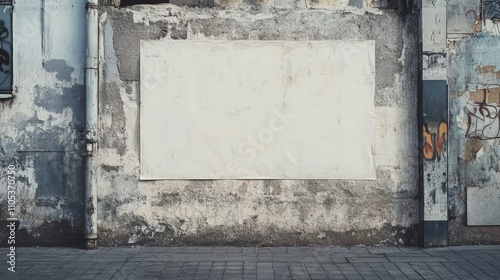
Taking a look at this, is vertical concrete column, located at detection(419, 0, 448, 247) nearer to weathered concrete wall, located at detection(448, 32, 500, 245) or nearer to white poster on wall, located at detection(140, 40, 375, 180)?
weathered concrete wall, located at detection(448, 32, 500, 245)

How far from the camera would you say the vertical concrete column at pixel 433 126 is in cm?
750

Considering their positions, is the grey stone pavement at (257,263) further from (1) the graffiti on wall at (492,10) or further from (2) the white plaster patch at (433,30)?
(1) the graffiti on wall at (492,10)

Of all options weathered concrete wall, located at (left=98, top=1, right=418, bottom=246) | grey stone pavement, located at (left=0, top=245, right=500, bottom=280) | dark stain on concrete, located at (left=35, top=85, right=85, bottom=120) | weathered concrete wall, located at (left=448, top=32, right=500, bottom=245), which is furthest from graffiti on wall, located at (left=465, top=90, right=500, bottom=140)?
dark stain on concrete, located at (left=35, top=85, right=85, bottom=120)

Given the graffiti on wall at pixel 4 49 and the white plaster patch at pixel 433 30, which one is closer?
the white plaster patch at pixel 433 30

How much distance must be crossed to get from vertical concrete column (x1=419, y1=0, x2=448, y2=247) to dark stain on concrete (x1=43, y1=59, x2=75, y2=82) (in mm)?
5070

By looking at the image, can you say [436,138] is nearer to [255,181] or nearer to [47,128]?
[255,181]

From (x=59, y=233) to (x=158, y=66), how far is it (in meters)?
2.79

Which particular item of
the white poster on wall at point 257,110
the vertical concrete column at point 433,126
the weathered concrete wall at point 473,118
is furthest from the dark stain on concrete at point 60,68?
the weathered concrete wall at point 473,118

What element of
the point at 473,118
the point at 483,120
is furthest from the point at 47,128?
the point at 483,120

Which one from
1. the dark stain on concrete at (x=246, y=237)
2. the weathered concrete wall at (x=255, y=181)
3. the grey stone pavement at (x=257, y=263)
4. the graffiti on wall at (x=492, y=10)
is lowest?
the grey stone pavement at (x=257, y=263)

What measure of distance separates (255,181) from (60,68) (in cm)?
326

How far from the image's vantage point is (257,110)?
7645mm

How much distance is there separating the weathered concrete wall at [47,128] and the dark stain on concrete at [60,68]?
0.01m

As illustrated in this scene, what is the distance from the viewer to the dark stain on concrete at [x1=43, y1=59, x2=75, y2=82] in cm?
769
